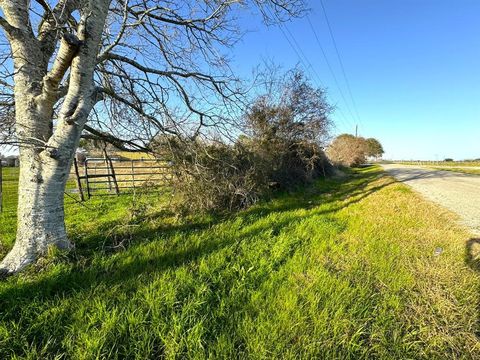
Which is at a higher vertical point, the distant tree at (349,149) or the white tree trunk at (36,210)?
the distant tree at (349,149)

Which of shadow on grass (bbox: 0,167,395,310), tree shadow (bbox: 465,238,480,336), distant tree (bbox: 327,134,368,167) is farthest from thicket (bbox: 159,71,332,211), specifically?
distant tree (bbox: 327,134,368,167)

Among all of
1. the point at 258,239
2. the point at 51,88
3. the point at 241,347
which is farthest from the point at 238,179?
the point at 241,347

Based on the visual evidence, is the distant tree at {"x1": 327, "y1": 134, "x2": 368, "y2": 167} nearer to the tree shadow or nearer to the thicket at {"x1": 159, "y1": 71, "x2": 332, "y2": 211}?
the thicket at {"x1": 159, "y1": 71, "x2": 332, "y2": 211}

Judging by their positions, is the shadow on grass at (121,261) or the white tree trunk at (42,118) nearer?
the shadow on grass at (121,261)

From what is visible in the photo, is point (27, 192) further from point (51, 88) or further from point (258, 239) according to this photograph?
point (258, 239)

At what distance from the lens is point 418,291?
8.73ft

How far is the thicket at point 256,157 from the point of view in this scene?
5.80 m

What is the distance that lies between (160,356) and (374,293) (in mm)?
2282

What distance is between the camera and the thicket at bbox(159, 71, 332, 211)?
5797 millimetres

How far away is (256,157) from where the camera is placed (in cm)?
825

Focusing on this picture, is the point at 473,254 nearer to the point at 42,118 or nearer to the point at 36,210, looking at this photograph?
the point at 36,210

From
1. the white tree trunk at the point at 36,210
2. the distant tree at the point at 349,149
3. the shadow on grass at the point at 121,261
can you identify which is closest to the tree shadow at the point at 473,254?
the shadow on grass at the point at 121,261

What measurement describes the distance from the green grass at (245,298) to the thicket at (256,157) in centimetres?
180

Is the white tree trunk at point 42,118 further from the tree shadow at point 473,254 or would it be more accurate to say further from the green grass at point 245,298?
the tree shadow at point 473,254
